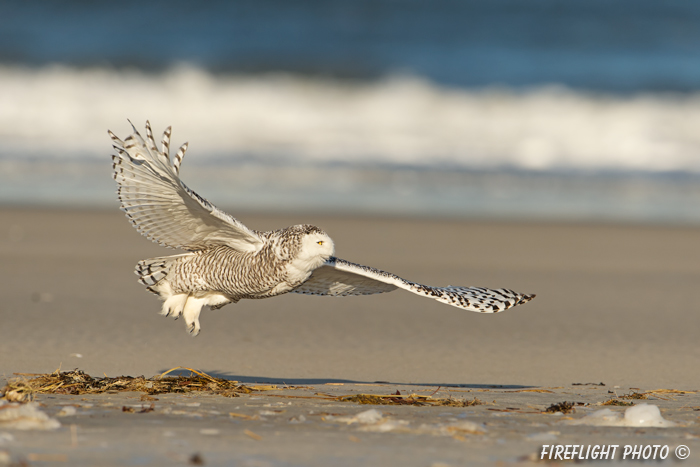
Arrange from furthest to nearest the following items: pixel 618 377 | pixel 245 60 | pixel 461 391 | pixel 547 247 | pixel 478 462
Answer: pixel 245 60
pixel 547 247
pixel 618 377
pixel 461 391
pixel 478 462

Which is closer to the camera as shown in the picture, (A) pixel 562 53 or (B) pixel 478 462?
(B) pixel 478 462

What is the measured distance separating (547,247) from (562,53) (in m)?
17.1

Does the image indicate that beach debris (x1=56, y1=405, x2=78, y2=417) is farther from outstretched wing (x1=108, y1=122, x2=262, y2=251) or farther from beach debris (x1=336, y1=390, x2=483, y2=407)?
outstretched wing (x1=108, y1=122, x2=262, y2=251)

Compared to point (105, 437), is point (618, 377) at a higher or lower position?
higher

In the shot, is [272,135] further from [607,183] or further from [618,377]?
[618,377]

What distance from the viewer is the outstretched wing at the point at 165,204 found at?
5391mm

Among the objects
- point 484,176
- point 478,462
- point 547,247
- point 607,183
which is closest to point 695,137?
point 607,183

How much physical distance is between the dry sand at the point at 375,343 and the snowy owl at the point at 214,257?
1.75 ft

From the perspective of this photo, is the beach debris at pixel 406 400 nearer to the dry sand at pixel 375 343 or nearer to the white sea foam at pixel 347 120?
the dry sand at pixel 375 343

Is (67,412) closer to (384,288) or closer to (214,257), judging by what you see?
(214,257)

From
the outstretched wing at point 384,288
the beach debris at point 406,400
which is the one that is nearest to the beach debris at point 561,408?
the beach debris at point 406,400

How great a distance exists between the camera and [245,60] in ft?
81.6

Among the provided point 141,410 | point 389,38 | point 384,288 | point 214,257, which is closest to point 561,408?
point 384,288

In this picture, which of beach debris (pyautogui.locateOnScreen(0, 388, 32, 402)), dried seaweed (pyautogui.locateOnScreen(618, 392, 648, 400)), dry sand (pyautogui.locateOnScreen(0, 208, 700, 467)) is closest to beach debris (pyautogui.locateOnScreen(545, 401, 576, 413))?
dry sand (pyautogui.locateOnScreen(0, 208, 700, 467))
